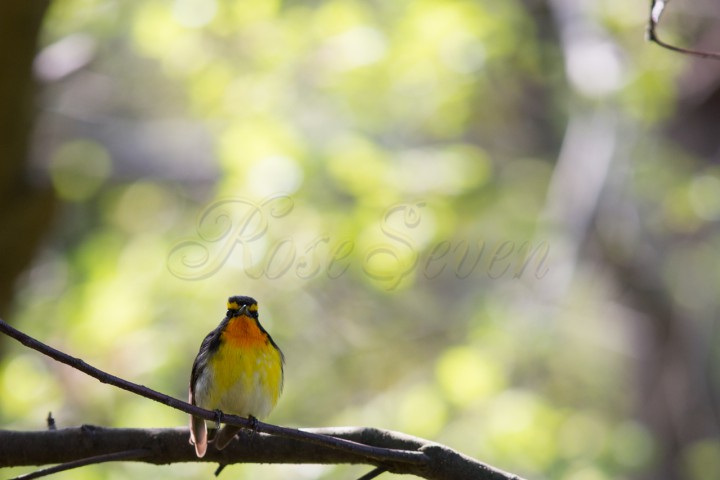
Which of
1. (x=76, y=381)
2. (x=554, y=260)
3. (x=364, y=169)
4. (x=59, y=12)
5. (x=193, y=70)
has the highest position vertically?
(x=193, y=70)

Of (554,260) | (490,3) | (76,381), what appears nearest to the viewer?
(76,381)

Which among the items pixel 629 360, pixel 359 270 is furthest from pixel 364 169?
pixel 629 360

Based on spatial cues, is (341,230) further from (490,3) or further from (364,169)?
(490,3)

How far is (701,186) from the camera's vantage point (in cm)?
748

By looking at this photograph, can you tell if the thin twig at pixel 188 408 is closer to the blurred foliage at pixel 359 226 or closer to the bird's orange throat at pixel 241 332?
the bird's orange throat at pixel 241 332

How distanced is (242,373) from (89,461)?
3.34 feet

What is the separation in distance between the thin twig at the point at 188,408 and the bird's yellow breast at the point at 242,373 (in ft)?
3.54

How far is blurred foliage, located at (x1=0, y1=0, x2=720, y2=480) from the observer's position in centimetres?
666

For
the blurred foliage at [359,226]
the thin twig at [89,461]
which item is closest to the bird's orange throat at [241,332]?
the thin twig at [89,461]

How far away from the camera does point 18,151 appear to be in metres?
5.52

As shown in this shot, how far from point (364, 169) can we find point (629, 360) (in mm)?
4663

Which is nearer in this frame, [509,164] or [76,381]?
[76,381]

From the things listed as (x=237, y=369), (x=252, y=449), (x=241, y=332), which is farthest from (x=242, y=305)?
(x=252, y=449)

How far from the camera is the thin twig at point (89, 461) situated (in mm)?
2564
